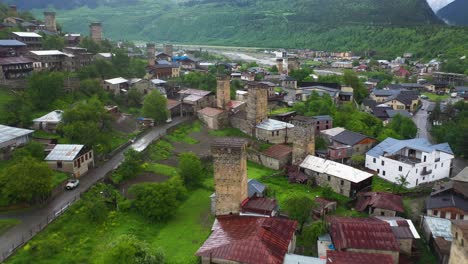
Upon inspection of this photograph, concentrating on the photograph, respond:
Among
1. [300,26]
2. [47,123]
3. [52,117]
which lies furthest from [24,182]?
[300,26]

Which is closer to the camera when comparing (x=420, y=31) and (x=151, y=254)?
(x=151, y=254)

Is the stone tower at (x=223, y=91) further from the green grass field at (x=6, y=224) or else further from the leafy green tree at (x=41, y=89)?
the green grass field at (x=6, y=224)

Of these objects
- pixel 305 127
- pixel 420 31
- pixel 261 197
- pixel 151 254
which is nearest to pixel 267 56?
pixel 420 31

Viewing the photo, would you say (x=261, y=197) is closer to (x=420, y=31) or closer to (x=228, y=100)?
(x=228, y=100)

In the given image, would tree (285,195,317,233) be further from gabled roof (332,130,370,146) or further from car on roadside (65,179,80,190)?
car on roadside (65,179,80,190)

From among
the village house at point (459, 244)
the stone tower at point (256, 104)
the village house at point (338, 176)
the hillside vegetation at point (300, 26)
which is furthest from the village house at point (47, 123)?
the hillside vegetation at point (300, 26)
